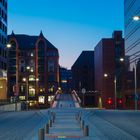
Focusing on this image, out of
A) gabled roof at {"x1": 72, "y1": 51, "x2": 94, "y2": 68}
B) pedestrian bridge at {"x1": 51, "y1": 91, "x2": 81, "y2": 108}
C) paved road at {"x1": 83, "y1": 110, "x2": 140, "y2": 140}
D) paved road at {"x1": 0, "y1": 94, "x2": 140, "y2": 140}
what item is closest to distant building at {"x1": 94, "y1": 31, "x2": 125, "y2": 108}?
pedestrian bridge at {"x1": 51, "y1": 91, "x2": 81, "y2": 108}

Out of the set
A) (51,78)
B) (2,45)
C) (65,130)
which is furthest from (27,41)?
(65,130)

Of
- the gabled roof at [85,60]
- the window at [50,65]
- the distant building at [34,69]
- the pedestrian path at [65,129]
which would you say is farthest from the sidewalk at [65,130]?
the gabled roof at [85,60]

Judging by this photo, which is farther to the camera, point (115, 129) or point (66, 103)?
point (66, 103)

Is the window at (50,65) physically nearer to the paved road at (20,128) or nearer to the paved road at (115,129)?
the paved road at (20,128)

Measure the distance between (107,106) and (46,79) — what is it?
3146 cm

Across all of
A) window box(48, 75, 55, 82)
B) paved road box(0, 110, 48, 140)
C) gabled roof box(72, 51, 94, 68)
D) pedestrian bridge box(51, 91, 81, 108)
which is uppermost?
gabled roof box(72, 51, 94, 68)

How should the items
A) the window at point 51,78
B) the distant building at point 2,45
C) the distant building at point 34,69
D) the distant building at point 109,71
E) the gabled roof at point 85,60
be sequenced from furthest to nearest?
the gabled roof at point 85,60
the window at point 51,78
the distant building at point 34,69
the distant building at point 109,71
the distant building at point 2,45

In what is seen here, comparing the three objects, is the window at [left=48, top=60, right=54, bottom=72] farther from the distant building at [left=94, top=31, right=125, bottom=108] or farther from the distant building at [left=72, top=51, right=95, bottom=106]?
the distant building at [left=94, top=31, right=125, bottom=108]

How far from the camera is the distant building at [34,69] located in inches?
5620

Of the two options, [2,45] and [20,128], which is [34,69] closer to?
[2,45]

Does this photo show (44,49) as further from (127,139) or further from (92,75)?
(127,139)

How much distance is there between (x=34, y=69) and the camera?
14562cm

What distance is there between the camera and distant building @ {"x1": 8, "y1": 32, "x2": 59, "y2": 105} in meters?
143

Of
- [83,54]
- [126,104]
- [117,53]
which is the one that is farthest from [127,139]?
[83,54]
